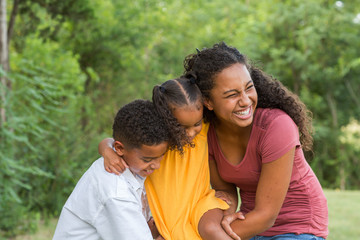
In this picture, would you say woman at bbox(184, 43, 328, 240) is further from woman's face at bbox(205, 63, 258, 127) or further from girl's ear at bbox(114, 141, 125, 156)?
girl's ear at bbox(114, 141, 125, 156)

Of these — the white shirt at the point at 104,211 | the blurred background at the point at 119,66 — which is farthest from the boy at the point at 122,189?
the blurred background at the point at 119,66

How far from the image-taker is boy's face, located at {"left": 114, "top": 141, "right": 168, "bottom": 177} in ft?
7.62

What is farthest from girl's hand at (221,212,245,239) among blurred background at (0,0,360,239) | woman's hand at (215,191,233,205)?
blurred background at (0,0,360,239)

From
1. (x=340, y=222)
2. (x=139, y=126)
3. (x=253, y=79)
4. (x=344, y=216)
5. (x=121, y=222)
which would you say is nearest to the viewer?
(x=121, y=222)

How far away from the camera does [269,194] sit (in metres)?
2.37

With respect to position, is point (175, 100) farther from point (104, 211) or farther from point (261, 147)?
point (104, 211)

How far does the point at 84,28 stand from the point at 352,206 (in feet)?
21.5

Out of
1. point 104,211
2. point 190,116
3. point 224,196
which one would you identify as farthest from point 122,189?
point 224,196

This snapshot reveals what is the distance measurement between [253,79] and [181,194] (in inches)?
32.0

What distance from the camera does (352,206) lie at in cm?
806

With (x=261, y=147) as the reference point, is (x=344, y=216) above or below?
below

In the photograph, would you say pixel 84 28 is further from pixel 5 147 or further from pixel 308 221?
pixel 308 221

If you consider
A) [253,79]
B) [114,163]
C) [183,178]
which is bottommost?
[183,178]

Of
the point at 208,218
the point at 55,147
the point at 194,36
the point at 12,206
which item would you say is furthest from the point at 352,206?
the point at 194,36
